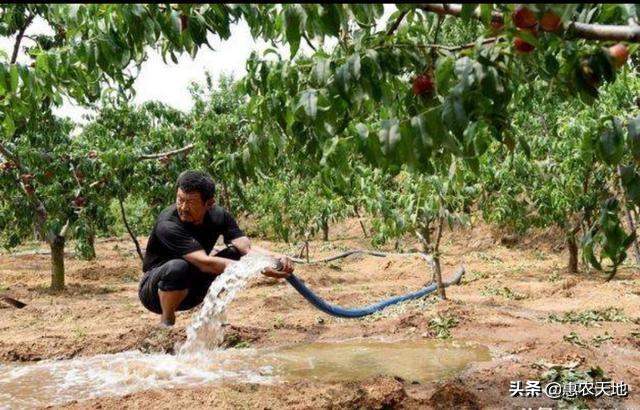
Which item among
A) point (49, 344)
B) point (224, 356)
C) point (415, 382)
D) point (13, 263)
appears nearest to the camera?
point (415, 382)

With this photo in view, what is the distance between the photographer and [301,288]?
13.5 ft

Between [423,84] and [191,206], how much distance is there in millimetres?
2170

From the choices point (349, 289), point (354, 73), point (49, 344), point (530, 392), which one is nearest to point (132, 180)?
point (349, 289)

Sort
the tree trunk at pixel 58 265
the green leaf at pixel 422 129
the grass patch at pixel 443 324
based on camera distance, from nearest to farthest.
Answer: the green leaf at pixel 422 129
the grass patch at pixel 443 324
the tree trunk at pixel 58 265

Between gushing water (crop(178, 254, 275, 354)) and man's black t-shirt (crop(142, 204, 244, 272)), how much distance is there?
0.95ft

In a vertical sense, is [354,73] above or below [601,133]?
above

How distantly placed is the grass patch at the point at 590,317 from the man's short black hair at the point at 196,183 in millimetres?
3092

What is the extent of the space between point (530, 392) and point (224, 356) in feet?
7.04

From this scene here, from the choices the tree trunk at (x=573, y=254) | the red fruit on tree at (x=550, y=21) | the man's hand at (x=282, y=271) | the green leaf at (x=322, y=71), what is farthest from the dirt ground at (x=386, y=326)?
the green leaf at (x=322, y=71)

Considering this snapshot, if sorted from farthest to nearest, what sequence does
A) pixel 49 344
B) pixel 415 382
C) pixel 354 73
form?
pixel 49 344, pixel 415 382, pixel 354 73

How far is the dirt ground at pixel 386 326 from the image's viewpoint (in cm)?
322

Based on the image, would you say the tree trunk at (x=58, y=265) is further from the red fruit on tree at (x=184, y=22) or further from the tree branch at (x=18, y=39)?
the red fruit on tree at (x=184, y=22)

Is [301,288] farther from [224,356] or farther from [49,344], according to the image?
[49,344]

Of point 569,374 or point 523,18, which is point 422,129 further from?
point 569,374
